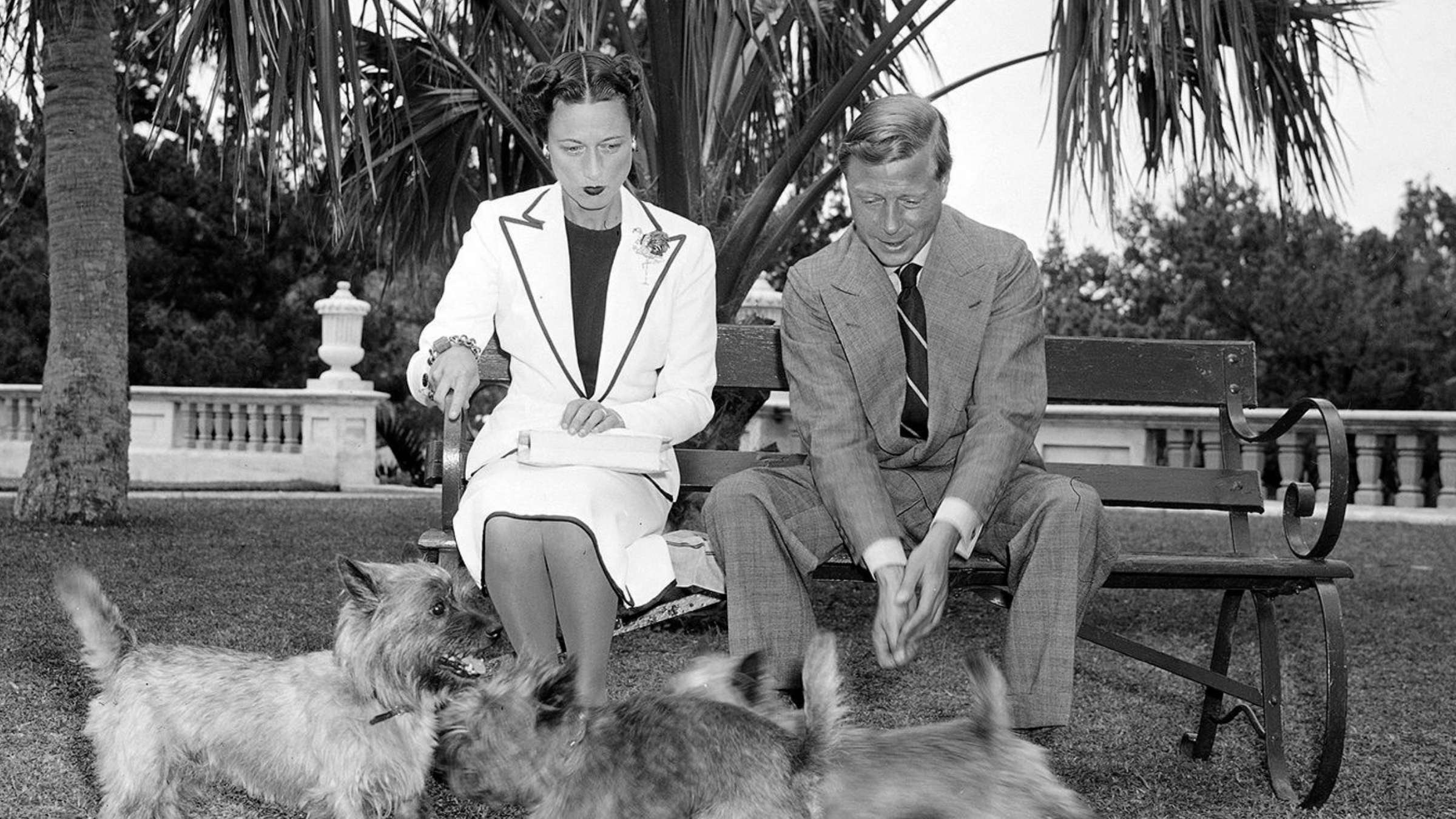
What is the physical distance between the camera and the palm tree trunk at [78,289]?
827cm

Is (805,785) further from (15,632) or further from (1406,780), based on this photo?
(15,632)

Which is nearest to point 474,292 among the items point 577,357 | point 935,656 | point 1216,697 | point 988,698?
point 577,357

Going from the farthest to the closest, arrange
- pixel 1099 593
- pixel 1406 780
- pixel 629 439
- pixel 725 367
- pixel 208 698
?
pixel 1099 593 < pixel 725 367 < pixel 1406 780 < pixel 629 439 < pixel 208 698

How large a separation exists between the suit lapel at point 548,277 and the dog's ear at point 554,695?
114cm

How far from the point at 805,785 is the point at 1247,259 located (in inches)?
1062

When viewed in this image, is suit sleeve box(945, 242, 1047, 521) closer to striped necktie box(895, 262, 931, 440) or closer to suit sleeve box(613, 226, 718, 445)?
striped necktie box(895, 262, 931, 440)

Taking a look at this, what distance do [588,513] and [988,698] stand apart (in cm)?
94

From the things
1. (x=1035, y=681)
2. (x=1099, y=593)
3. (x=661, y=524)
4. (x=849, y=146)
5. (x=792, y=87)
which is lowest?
(x=1099, y=593)

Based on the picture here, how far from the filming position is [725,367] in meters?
3.85

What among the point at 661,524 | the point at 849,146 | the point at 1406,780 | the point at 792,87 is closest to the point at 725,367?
→ the point at 661,524

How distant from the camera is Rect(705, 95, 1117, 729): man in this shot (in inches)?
102

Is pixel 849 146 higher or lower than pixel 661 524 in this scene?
higher

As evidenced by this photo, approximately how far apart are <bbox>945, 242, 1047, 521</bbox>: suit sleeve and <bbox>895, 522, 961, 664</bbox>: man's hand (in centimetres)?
10

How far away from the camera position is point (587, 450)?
112 inches
